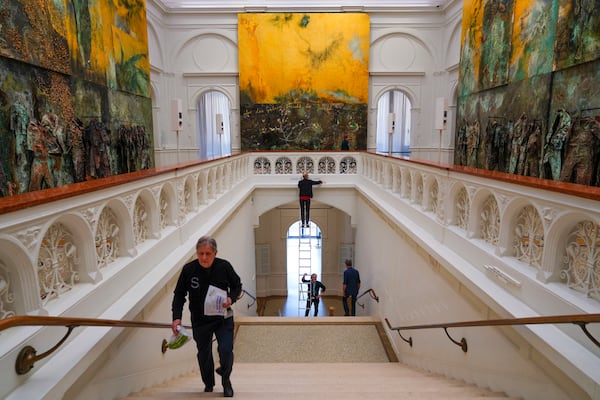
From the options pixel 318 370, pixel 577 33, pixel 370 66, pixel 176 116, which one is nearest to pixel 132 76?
pixel 176 116

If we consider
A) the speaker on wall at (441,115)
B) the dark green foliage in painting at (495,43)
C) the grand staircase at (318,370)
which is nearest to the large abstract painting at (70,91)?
the grand staircase at (318,370)

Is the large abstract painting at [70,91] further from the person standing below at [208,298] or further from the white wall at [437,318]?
the white wall at [437,318]

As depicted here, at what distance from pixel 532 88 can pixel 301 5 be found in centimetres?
1266

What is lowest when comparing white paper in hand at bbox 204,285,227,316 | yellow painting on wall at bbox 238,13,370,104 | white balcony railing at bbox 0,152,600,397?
white paper in hand at bbox 204,285,227,316

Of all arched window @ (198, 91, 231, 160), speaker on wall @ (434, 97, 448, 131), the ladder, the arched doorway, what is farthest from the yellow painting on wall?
speaker on wall @ (434, 97, 448, 131)

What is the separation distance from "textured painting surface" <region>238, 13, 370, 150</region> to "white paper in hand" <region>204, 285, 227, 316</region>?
17.1 metres

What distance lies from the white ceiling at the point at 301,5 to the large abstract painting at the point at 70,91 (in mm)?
5230

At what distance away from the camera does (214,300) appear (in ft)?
11.3

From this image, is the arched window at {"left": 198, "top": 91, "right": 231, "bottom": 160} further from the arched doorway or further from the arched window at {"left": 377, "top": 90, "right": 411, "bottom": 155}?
the arched window at {"left": 377, "top": 90, "right": 411, "bottom": 155}

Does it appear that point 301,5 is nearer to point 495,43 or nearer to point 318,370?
point 495,43

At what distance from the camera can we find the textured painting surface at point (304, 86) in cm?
1992

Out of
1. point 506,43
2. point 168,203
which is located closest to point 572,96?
point 506,43

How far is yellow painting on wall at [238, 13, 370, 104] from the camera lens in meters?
19.8

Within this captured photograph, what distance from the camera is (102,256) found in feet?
12.0
